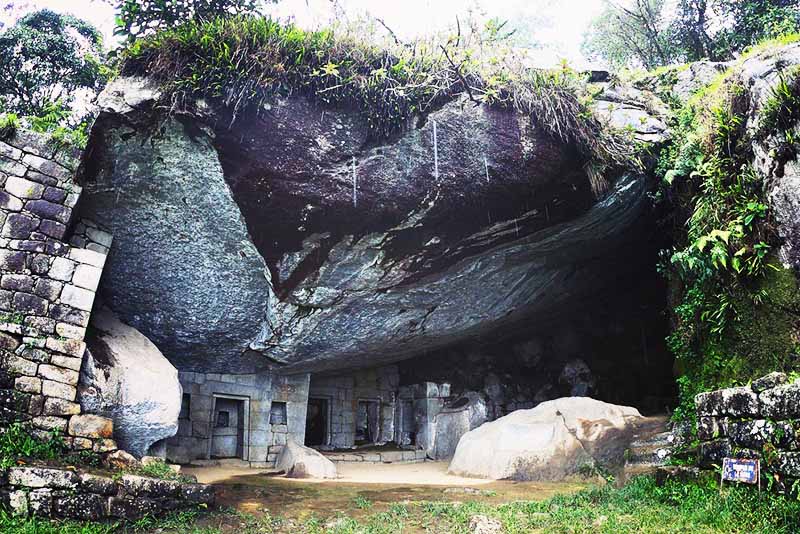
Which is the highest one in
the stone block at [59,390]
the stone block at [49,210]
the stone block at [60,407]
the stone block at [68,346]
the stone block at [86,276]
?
the stone block at [49,210]

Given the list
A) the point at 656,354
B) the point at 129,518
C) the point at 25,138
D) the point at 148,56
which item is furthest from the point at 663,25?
the point at 129,518

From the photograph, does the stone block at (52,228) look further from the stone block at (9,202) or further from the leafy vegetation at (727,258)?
the leafy vegetation at (727,258)

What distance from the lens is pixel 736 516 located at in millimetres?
4695

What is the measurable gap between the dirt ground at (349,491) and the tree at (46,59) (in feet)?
20.0

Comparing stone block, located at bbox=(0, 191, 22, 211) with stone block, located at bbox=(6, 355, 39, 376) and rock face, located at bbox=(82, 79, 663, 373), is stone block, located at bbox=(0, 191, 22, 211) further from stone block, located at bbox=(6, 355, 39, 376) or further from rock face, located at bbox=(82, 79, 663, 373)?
stone block, located at bbox=(6, 355, 39, 376)

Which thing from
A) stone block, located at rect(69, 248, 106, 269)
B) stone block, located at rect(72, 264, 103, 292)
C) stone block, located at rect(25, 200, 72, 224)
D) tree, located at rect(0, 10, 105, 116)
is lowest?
stone block, located at rect(72, 264, 103, 292)

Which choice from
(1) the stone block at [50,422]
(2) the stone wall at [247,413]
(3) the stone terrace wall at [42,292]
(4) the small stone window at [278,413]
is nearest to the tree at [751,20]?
(2) the stone wall at [247,413]

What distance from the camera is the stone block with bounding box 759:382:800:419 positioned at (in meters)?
4.79

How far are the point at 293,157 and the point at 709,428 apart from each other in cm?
538

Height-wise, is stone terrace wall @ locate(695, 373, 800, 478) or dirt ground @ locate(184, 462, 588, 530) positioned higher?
stone terrace wall @ locate(695, 373, 800, 478)

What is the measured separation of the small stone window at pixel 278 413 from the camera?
11.0 meters

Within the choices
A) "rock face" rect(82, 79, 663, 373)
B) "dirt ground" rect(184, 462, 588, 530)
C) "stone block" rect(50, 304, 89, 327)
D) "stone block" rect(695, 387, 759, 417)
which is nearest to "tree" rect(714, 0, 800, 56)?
"rock face" rect(82, 79, 663, 373)

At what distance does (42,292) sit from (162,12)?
3.70 meters

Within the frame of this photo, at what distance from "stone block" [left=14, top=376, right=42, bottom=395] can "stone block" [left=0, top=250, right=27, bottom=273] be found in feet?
3.67
